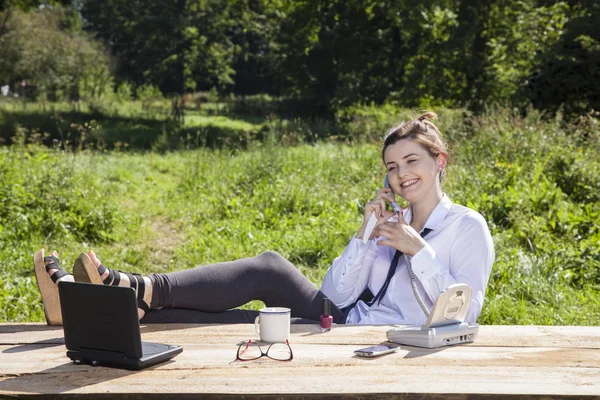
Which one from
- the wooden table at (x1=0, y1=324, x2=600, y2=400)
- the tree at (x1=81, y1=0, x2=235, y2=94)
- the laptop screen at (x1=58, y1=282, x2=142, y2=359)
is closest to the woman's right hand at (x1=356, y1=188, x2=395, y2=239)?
the wooden table at (x1=0, y1=324, x2=600, y2=400)

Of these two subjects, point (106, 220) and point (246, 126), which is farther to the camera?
point (246, 126)

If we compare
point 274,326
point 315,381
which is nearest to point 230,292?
point 274,326

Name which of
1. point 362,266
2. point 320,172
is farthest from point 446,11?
point 362,266

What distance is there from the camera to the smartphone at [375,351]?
2.40 m

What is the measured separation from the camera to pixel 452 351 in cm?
250

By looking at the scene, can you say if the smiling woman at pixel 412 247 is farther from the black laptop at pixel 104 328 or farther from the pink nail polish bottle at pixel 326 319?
the black laptop at pixel 104 328

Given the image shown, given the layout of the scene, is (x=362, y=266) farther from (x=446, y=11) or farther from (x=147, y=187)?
(x=446, y=11)

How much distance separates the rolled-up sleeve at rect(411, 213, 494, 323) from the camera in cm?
304

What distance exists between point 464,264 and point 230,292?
3.31ft

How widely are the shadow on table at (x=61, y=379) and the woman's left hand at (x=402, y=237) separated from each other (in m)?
1.28

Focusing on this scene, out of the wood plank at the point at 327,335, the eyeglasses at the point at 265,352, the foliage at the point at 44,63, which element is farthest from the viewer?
the foliage at the point at 44,63

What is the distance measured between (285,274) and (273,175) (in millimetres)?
6137

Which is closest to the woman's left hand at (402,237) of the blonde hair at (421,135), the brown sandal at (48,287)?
the blonde hair at (421,135)

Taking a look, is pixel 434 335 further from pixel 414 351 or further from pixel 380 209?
pixel 380 209
